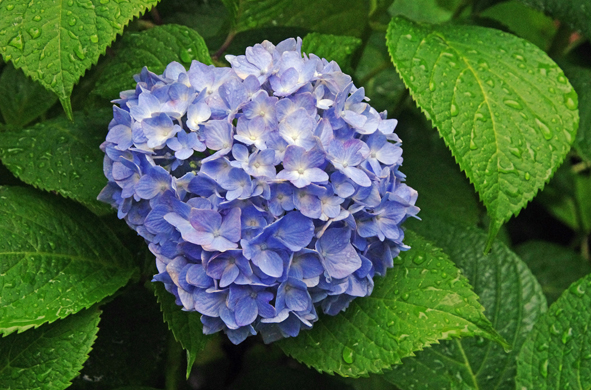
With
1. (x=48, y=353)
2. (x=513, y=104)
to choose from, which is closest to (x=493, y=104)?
(x=513, y=104)

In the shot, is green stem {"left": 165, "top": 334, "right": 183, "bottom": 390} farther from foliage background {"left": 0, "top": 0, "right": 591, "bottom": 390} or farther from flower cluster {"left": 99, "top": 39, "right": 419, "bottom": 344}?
flower cluster {"left": 99, "top": 39, "right": 419, "bottom": 344}

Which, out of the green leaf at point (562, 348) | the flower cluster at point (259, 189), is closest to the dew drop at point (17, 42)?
the flower cluster at point (259, 189)

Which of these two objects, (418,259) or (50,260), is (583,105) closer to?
(418,259)

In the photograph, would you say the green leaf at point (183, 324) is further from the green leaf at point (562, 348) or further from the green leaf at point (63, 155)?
the green leaf at point (562, 348)

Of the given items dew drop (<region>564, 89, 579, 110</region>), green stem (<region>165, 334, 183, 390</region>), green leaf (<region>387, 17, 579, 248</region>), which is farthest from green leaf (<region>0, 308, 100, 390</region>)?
dew drop (<region>564, 89, 579, 110</region>)

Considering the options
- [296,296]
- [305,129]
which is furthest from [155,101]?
[296,296]
